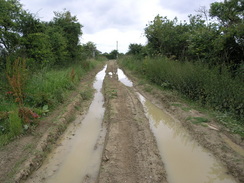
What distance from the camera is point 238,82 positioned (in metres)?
5.48

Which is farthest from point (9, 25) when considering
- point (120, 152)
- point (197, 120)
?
point (197, 120)

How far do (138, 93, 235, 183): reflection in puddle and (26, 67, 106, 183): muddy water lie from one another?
1.52 meters

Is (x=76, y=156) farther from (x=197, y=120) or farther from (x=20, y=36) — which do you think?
(x=20, y=36)

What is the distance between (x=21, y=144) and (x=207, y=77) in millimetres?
6180

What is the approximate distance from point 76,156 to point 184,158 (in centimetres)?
240

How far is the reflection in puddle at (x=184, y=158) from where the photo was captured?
3223mm

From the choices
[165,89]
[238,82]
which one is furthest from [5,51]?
[238,82]

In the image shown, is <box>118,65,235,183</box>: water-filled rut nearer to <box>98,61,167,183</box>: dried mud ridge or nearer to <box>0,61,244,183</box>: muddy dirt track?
<box>0,61,244,183</box>: muddy dirt track

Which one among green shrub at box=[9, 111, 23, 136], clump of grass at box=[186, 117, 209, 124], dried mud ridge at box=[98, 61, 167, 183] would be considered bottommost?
dried mud ridge at box=[98, 61, 167, 183]

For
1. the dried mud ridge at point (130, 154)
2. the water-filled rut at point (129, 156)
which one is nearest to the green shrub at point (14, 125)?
the water-filled rut at point (129, 156)

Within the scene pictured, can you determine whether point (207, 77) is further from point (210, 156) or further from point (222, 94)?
point (210, 156)

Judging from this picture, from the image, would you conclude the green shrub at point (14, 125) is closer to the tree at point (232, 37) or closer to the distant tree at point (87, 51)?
the tree at point (232, 37)

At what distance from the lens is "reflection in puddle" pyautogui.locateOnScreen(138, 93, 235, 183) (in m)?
3.22

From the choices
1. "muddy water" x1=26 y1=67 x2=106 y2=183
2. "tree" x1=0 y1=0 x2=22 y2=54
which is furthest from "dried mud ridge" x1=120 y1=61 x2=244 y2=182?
"tree" x1=0 y1=0 x2=22 y2=54
